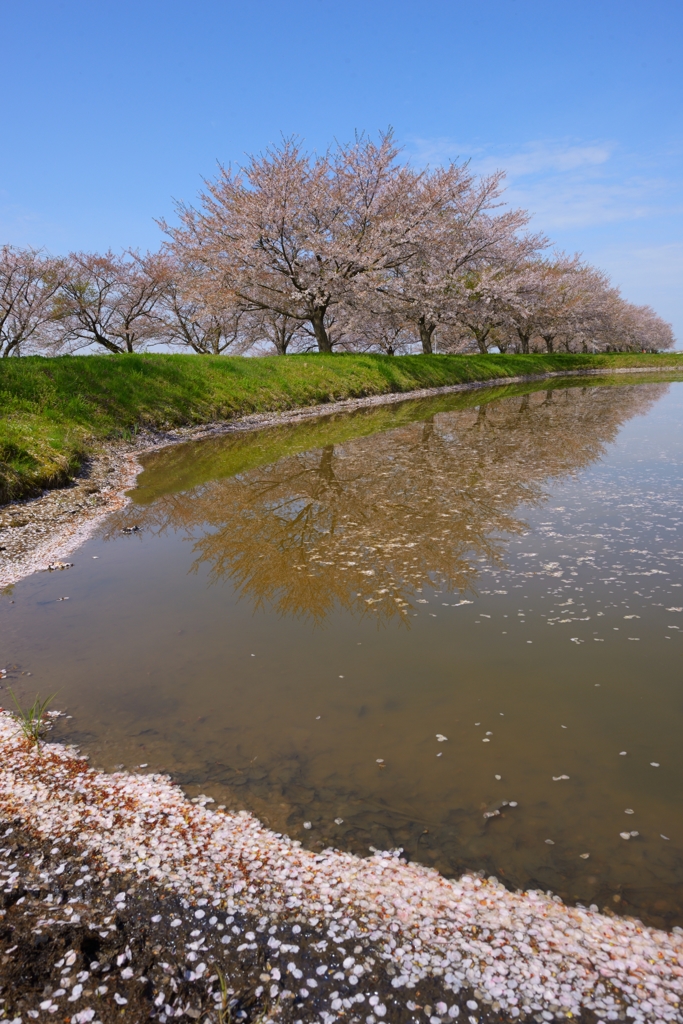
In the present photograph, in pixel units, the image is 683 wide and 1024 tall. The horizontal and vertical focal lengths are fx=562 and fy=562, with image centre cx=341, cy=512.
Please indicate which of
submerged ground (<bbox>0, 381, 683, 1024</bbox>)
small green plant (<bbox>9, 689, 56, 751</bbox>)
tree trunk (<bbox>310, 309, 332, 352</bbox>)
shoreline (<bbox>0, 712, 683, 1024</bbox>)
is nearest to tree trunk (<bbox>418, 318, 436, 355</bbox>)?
tree trunk (<bbox>310, 309, 332, 352</bbox>)

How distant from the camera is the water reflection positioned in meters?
5.94

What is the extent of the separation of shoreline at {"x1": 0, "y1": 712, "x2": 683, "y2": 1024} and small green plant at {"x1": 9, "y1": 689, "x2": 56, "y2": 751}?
759 millimetres

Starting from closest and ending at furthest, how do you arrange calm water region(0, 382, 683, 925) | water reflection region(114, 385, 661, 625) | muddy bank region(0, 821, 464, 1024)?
muddy bank region(0, 821, 464, 1024) → calm water region(0, 382, 683, 925) → water reflection region(114, 385, 661, 625)

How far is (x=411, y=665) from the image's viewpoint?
4.25 m

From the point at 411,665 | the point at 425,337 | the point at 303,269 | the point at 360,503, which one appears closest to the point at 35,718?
the point at 411,665

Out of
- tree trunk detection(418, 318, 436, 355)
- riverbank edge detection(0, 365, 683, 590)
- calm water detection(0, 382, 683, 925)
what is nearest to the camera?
calm water detection(0, 382, 683, 925)

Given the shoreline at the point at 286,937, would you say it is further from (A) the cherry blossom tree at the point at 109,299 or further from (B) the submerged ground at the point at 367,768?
(A) the cherry blossom tree at the point at 109,299

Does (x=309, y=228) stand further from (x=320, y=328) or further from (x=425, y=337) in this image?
(x=425, y=337)

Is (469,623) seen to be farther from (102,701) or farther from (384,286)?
(384,286)

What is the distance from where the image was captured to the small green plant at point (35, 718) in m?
3.68

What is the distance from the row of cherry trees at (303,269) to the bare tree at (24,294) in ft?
0.23

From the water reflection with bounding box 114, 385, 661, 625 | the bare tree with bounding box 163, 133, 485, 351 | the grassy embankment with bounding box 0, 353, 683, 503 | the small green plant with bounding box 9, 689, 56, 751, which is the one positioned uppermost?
the bare tree with bounding box 163, 133, 485, 351

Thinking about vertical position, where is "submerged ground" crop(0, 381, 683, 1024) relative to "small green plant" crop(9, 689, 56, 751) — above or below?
below

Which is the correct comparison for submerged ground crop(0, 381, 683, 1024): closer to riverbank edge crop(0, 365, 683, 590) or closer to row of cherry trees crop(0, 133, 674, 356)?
riverbank edge crop(0, 365, 683, 590)
